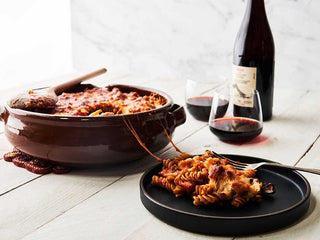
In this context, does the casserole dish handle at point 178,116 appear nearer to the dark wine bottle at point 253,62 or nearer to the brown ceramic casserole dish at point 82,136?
the brown ceramic casserole dish at point 82,136

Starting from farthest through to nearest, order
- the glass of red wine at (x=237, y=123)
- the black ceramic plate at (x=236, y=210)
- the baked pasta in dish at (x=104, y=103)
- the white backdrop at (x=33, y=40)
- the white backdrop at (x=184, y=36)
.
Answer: the white backdrop at (x=33, y=40)
the white backdrop at (x=184, y=36)
the glass of red wine at (x=237, y=123)
the baked pasta in dish at (x=104, y=103)
the black ceramic plate at (x=236, y=210)

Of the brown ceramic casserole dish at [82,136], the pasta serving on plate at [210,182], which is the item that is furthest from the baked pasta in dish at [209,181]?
the brown ceramic casserole dish at [82,136]

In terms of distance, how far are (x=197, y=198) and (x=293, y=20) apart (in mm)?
1611

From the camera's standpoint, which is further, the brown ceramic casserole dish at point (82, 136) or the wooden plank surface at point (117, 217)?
the brown ceramic casserole dish at point (82, 136)

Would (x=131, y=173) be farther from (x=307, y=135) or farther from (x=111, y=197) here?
(x=307, y=135)

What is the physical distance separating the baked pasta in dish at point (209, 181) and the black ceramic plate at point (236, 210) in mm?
17

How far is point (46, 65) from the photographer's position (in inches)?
124

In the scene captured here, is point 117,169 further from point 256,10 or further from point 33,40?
point 33,40

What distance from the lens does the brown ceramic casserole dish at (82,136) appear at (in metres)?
1.14

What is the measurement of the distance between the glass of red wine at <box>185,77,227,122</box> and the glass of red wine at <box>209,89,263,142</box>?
0.15m

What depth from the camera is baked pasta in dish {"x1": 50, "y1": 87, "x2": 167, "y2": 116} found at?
1244 millimetres

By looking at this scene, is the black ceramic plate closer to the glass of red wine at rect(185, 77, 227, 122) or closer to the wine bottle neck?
the glass of red wine at rect(185, 77, 227, 122)

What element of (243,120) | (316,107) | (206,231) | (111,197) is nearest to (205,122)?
(243,120)

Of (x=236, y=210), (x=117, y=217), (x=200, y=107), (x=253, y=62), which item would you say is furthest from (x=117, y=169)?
(x=253, y=62)
